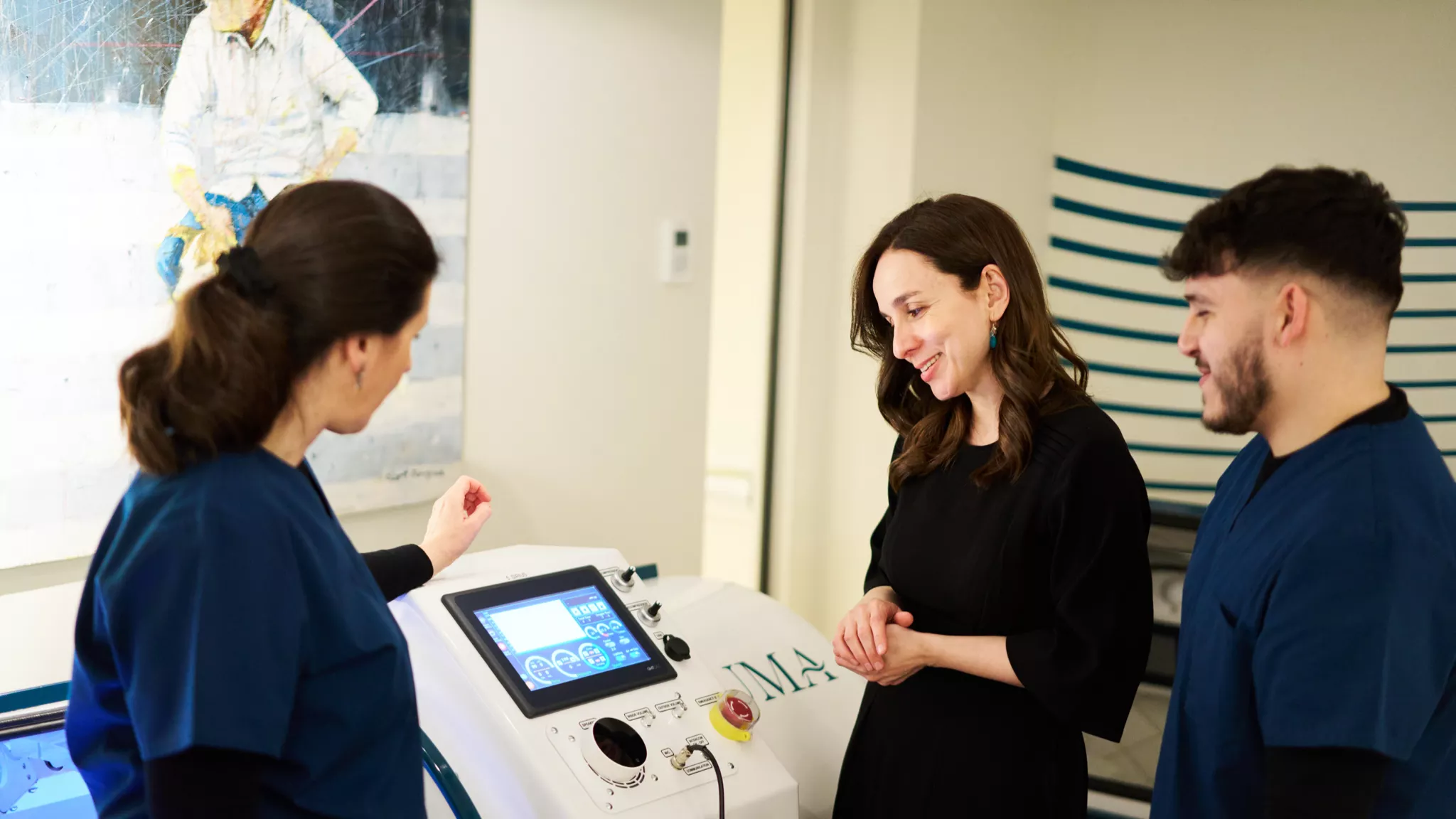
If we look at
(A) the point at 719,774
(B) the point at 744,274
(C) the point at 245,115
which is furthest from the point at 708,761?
(B) the point at 744,274

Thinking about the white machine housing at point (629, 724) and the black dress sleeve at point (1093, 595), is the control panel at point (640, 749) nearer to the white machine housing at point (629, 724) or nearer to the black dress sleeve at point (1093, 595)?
the white machine housing at point (629, 724)

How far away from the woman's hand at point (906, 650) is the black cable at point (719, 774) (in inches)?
9.3

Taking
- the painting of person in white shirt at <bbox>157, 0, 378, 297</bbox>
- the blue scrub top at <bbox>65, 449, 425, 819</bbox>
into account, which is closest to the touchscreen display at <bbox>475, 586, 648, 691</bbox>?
the blue scrub top at <bbox>65, 449, 425, 819</bbox>

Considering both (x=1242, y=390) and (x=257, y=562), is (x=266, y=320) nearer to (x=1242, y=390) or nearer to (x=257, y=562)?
(x=257, y=562)

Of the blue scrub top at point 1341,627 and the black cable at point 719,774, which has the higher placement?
the blue scrub top at point 1341,627

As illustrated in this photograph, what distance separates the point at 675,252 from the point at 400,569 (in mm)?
1411

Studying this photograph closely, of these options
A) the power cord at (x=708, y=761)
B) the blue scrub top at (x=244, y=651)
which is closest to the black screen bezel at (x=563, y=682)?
the power cord at (x=708, y=761)

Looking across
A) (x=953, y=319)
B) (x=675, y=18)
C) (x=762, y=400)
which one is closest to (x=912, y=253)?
(x=953, y=319)

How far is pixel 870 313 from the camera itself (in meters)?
1.62

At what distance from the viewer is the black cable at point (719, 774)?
1.38 meters

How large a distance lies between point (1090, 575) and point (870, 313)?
1.60 feet

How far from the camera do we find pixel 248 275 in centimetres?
95

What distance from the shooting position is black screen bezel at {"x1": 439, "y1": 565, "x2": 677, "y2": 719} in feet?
4.63
